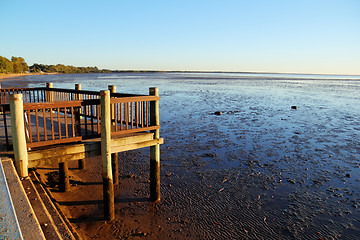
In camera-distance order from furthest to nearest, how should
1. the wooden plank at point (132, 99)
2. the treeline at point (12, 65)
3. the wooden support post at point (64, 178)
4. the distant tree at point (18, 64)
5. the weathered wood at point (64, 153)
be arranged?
the distant tree at point (18, 64)
the treeline at point (12, 65)
the wooden support post at point (64, 178)
the wooden plank at point (132, 99)
the weathered wood at point (64, 153)

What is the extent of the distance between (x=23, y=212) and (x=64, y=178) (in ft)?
16.7

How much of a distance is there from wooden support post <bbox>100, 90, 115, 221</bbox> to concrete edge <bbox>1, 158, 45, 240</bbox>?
7.15 feet

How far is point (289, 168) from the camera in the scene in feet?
39.2

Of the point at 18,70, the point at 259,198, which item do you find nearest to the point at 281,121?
the point at 259,198

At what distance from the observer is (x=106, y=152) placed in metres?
6.97

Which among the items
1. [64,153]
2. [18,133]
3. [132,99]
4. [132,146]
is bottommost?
[132,146]

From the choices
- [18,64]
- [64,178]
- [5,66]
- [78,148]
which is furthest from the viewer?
[18,64]

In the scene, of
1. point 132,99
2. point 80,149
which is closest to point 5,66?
point 132,99

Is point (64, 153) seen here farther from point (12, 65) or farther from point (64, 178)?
point (12, 65)

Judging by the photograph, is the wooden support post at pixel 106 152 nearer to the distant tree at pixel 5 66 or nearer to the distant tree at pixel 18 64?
the distant tree at pixel 5 66

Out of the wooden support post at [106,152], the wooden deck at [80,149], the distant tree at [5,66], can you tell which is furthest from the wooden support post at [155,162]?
the distant tree at [5,66]

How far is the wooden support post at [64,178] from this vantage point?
8742 mm

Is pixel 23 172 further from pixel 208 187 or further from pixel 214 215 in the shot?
pixel 208 187

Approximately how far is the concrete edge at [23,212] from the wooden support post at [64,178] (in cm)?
351
